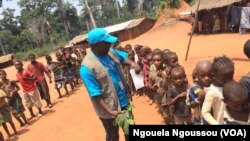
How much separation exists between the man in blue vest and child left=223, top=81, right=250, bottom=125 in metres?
1.30

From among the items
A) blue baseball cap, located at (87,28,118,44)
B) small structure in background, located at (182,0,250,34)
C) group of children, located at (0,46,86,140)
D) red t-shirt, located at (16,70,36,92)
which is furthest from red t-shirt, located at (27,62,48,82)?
small structure in background, located at (182,0,250,34)

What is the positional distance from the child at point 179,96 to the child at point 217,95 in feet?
4.36

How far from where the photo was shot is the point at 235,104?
303cm

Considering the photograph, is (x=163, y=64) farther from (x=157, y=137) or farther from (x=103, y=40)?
(x=157, y=137)

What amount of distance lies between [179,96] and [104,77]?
1343mm

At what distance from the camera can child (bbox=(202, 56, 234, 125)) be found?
3.30m

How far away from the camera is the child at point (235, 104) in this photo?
9.87 feet

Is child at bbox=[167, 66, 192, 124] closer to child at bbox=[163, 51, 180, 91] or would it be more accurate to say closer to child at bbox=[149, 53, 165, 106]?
child at bbox=[163, 51, 180, 91]

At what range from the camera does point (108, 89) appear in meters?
3.90

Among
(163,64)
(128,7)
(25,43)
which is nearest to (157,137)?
(163,64)

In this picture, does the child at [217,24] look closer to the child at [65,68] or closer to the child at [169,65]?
the child at [65,68]

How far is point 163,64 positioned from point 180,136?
3166 mm

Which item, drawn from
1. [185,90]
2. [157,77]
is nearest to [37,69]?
[157,77]
